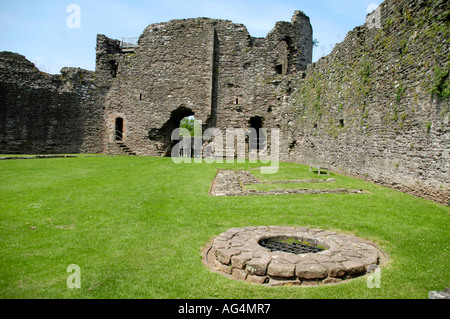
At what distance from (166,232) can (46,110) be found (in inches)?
862

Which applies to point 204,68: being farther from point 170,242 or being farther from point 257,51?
point 170,242

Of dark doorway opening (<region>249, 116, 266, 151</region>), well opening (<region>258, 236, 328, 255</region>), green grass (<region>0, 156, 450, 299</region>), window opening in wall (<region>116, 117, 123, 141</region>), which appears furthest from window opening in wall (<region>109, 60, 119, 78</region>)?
well opening (<region>258, 236, 328, 255</region>)

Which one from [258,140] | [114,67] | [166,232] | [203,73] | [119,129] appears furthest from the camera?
[114,67]

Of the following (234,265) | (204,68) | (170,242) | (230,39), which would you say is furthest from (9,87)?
(234,265)

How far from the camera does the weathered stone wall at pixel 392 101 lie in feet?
29.4

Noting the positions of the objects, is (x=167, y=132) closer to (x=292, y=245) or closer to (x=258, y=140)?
(x=258, y=140)

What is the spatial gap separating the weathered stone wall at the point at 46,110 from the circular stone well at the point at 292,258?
74.2ft

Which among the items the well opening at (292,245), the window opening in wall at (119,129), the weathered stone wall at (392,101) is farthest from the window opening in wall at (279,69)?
the well opening at (292,245)

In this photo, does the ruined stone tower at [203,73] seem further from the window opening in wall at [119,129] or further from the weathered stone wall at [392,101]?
the weathered stone wall at [392,101]

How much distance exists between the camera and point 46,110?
954 inches

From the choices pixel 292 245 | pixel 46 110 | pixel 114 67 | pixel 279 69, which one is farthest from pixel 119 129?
pixel 292 245

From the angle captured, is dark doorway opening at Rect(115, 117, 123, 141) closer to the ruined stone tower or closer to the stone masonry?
the stone masonry
